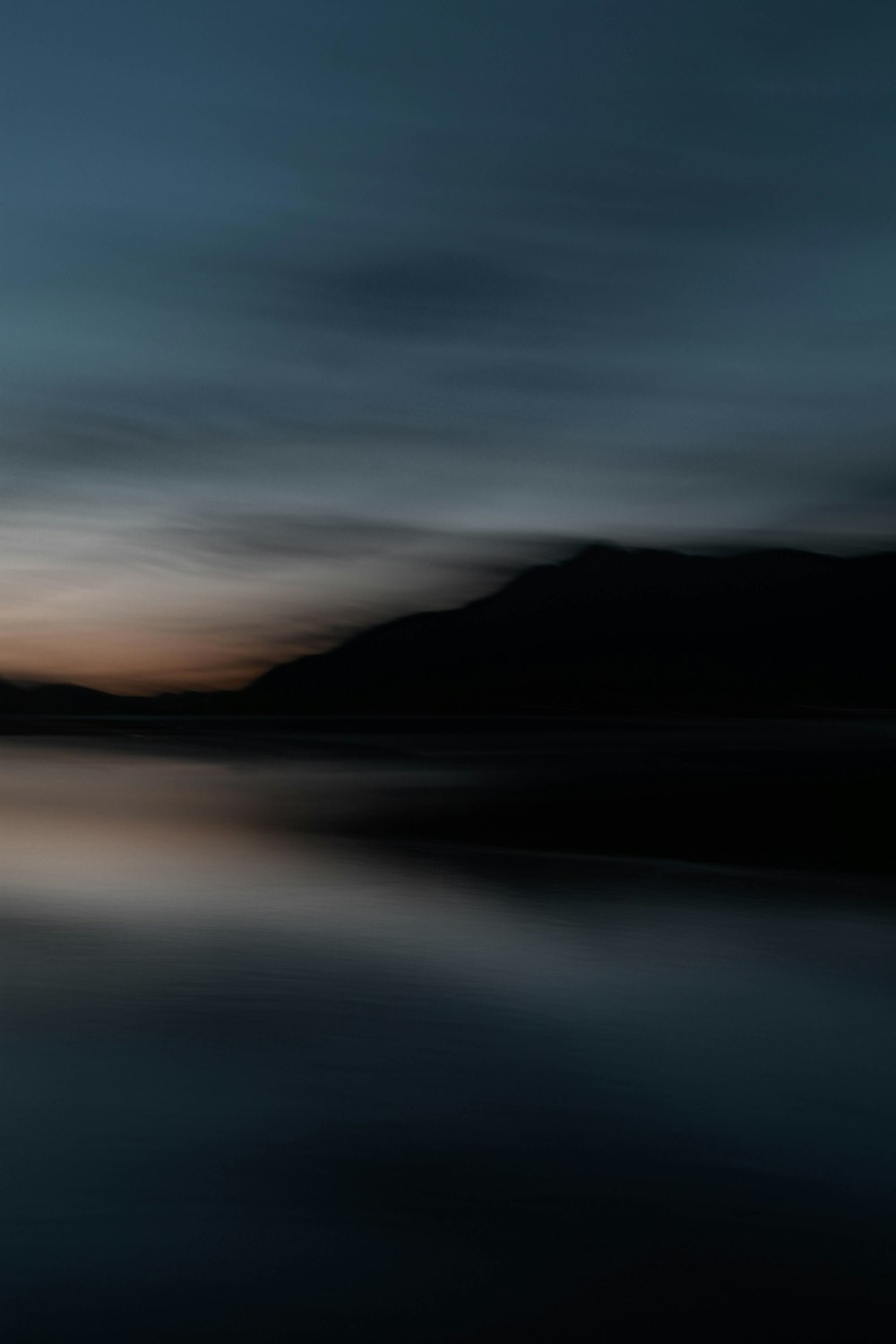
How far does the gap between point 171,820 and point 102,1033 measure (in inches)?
664

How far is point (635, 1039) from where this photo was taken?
8.72m

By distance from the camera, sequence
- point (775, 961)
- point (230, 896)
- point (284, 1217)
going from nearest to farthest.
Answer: point (284, 1217)
point (775, 961)
point (230, 896)

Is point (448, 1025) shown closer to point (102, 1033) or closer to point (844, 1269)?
point (102, 1033)

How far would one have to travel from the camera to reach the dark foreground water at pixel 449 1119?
4992 millimetres

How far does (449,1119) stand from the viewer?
7023 mm

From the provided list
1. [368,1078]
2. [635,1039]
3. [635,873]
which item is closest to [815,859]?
[635,873]

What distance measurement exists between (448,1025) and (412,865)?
8.80m

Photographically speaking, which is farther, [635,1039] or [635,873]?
[635,873]

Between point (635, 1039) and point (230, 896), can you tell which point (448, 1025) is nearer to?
point (635, 1039)

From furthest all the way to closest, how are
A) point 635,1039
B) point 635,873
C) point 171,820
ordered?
point 171,820, point 635,873, point 635,1039

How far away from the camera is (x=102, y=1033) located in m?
8.84

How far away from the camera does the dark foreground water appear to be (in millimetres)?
4992

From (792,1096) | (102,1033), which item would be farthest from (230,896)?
(792,1096)

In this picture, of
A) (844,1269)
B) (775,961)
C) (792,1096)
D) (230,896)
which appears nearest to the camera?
(844,1269)
